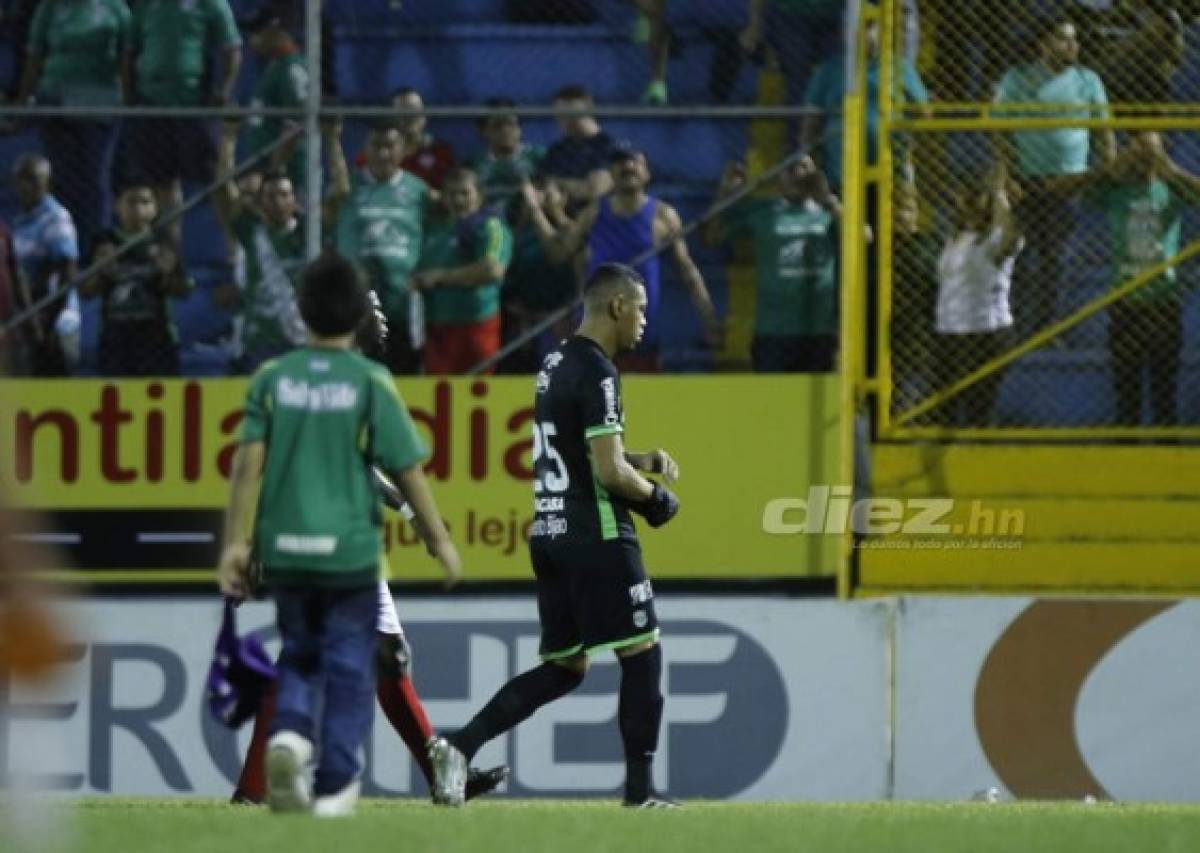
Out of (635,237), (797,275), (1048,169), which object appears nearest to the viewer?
(797,275)

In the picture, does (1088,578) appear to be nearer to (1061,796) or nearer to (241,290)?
(1061,796)

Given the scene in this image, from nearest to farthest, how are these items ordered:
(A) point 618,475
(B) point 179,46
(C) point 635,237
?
(A) point 618,475
(C) point 635,237
(B) point 179,46

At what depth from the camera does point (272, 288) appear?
14859 mm

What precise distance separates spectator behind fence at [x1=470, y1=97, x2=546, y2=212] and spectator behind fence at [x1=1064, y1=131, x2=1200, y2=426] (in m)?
2.88

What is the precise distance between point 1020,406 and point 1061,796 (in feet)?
6.67

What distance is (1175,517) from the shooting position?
14.2m

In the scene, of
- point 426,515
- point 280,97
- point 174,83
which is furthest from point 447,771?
point 174,83

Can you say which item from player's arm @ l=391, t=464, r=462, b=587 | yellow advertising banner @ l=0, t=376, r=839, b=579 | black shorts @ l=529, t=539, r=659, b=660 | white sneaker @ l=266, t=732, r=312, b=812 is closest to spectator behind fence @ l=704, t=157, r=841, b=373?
yellow advertising banner @ l=0, t=376, r=839, b=579

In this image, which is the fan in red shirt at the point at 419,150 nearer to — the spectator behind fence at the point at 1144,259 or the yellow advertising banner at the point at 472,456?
the yellow advertising banner at the point at 472,456

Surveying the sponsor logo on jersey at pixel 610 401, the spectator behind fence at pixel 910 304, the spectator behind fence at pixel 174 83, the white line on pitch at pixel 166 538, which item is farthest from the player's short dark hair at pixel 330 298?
the spectator behind fence at pixel 174 83

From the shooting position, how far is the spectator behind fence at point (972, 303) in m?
14.6

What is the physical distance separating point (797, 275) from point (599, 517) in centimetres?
426

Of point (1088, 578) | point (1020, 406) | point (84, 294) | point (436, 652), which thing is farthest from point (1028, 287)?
point (84, 294)

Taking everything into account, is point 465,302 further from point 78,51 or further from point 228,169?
point 78,51
